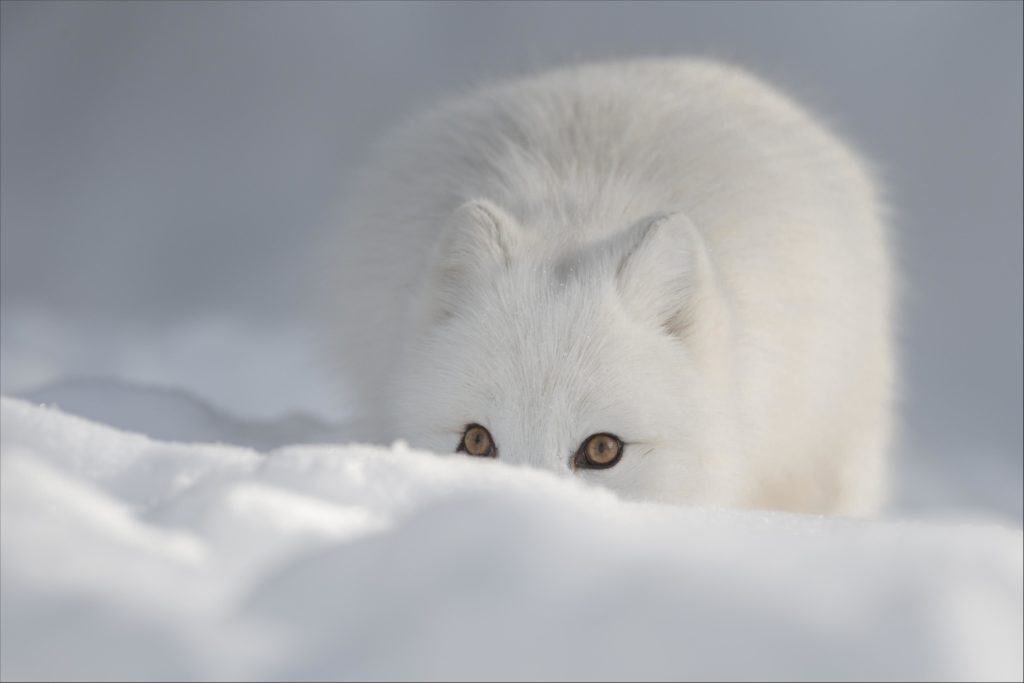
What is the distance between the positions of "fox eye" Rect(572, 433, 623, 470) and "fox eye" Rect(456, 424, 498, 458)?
119mm

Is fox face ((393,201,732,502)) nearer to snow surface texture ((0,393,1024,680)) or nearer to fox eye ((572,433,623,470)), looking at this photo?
fox eye ((572,433,623,470))

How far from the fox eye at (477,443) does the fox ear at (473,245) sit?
22cm

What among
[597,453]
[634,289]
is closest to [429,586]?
[597,453]

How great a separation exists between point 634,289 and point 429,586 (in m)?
0.95

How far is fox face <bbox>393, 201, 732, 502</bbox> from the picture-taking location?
5.11ft

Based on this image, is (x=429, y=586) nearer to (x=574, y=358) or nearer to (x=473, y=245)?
(x=574, y=358)

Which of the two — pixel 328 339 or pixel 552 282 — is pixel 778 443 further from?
pixel 328 339

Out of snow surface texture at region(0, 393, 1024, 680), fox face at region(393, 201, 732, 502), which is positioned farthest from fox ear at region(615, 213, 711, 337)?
snow surface texture at region(0, 393, 1024, 680)

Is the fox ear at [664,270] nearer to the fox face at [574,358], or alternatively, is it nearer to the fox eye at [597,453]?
the fox face at [574,358]

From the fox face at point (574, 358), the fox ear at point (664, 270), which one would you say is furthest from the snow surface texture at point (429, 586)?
the fox ear at point (664, 270)

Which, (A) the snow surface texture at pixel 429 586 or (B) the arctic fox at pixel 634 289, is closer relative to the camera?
(A) the snow surface texture at pixel 429 586

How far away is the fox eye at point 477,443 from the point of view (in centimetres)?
159

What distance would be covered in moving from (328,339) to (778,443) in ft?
3.39

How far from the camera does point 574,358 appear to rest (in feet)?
5.15
